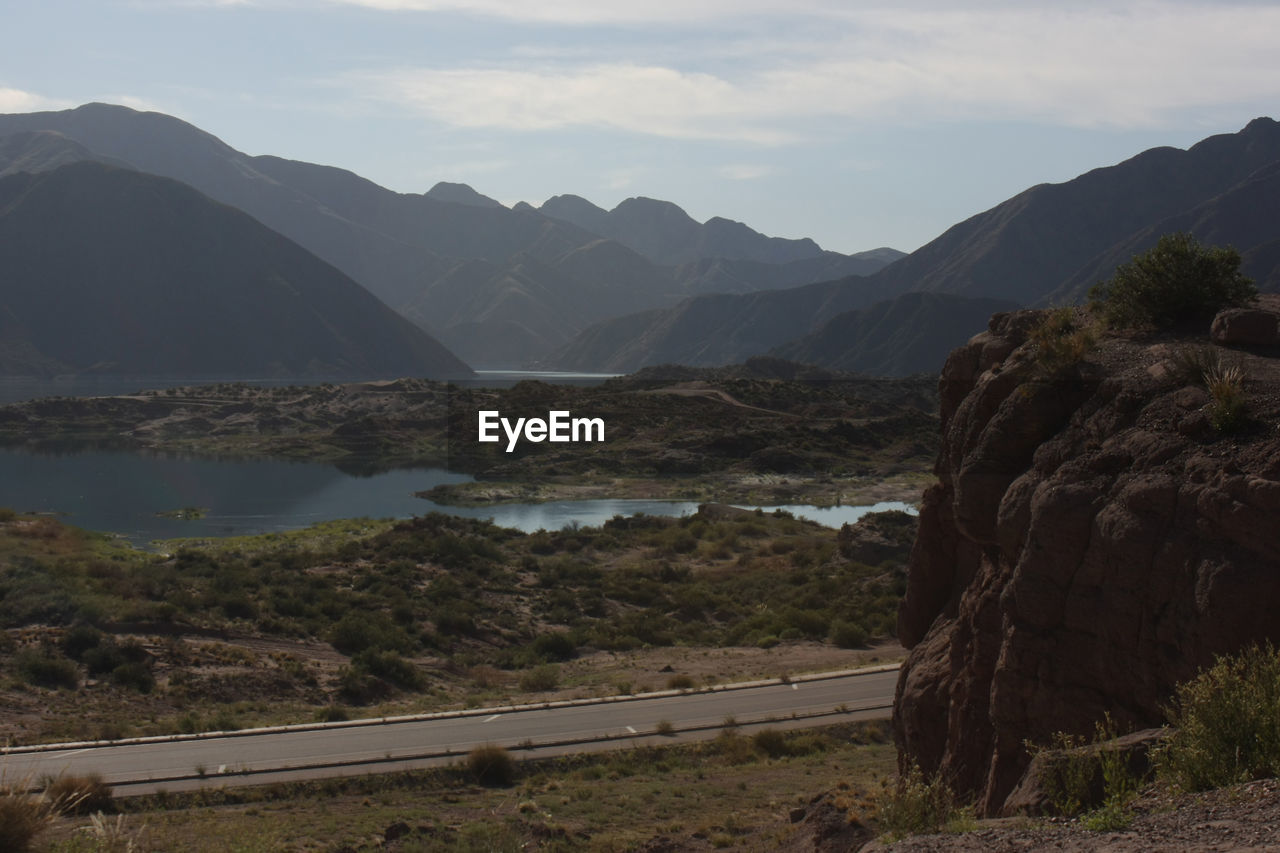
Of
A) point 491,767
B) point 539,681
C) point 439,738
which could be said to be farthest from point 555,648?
point 491,767

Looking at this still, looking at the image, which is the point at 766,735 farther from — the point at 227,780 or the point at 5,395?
the point at 5,395

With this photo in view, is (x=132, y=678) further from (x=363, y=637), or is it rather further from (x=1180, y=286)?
(x=1180, y=286)

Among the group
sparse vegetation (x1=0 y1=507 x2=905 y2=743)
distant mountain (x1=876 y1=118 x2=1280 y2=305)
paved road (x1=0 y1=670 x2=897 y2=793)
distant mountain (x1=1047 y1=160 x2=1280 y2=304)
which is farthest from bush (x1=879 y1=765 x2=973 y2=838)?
distant mountain (x1=876 y1=118 x2=1280 y2=305)

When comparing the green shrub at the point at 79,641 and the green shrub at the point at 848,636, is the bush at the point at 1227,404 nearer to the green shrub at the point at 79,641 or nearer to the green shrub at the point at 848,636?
the green shrub at the point at 848,636

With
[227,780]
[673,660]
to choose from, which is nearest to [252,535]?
[673,660]

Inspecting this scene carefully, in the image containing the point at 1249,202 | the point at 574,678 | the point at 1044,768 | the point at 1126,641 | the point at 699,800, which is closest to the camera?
the point at 1044,768

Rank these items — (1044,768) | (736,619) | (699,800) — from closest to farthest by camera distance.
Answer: (1044,768) → (699,800) → (736,619)
